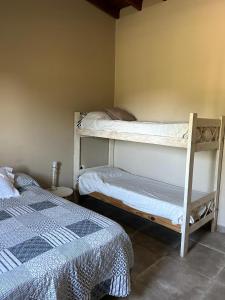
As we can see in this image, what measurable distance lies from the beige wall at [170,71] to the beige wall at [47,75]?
1.30 feet

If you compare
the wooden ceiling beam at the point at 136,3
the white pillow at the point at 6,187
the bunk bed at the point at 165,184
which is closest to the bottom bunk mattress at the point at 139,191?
the bunk bed at the point at 165,184

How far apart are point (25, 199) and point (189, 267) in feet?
5.22

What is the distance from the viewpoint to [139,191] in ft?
9.21

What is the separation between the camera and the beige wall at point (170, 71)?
2.76 meters

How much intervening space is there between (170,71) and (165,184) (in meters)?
1.45

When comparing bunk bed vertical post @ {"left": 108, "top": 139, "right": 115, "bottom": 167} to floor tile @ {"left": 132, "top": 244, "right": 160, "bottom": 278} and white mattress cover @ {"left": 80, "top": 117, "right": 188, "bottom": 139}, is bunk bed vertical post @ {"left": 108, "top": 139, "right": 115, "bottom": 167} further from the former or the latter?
floor tile @ {"left": 132, "top": 244, "right": 160, "bottom": 278}

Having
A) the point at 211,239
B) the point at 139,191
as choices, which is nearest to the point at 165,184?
the point at 139,191

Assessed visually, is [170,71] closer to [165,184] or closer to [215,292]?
[165,184]

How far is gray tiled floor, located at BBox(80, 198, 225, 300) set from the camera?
6.14 ft

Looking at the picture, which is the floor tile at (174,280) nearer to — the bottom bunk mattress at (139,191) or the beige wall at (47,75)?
the bottom bunk mattress at (139,191)

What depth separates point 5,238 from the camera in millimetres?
1522

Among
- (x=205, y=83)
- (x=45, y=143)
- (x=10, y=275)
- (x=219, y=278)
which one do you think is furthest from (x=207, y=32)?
(x=10, y=275)

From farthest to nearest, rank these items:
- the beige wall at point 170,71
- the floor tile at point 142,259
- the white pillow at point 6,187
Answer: the beige wall at point 170,71 < the white pillow at point 6,187 < the floor tile at point 142,259

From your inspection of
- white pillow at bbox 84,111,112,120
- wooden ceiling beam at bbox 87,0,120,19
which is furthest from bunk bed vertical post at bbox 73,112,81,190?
wooden ceiling beam at bbox 87,0,120,19
